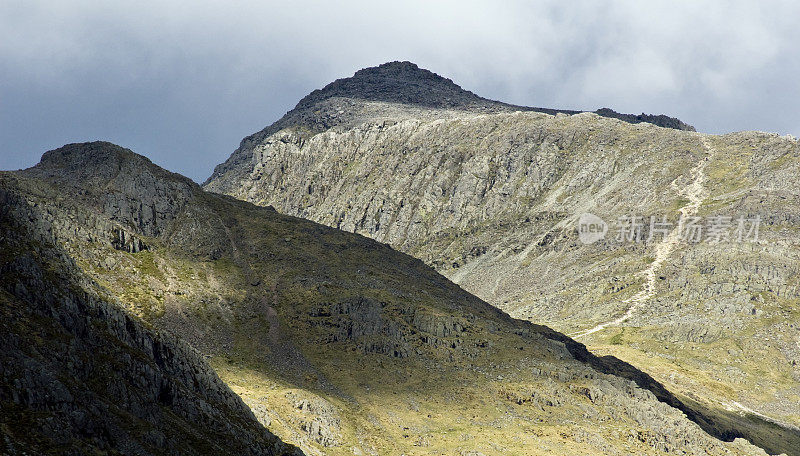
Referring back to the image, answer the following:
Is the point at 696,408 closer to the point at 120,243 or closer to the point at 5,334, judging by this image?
the point at 120,243

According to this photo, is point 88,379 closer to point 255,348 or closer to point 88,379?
point 88,379

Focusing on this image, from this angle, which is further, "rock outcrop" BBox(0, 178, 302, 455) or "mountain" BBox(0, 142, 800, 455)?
"mountain" BBox(0, 142, 800, 455)

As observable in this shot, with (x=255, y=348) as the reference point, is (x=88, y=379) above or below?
below

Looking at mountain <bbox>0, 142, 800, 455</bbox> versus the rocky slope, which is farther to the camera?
mountain <bbox>0, 142, 800, 455</bbox>

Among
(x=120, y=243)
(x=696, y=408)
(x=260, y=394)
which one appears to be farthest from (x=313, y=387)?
(x=696, y=408)

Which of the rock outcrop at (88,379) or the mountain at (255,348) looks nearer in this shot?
the rock outcrop at (88,379)

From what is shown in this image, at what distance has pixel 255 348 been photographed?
96.6 m

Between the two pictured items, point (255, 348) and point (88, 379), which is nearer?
point (88, 379)

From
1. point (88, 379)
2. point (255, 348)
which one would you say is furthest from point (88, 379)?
point (255, 348)

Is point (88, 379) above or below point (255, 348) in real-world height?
below

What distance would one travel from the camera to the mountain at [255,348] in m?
46.1

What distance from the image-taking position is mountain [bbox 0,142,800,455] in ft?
151

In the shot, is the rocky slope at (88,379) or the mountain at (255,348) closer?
the rocky slope at (88,379)

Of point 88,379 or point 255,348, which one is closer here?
point 88,379
